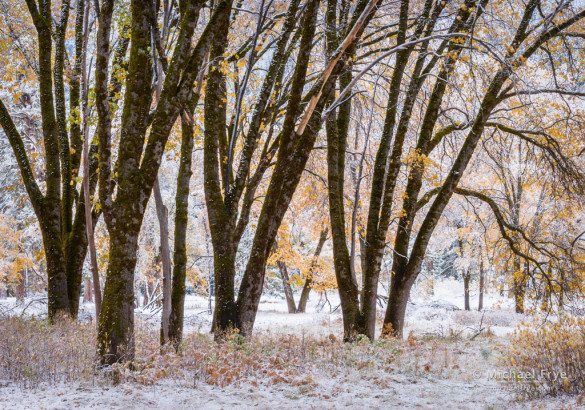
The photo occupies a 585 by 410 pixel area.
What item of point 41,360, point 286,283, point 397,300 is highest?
point 397,300

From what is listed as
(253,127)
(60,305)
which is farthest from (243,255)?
(253,127)

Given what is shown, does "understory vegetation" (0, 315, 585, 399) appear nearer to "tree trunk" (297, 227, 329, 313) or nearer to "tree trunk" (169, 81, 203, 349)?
"tree trunk" (169, 81, 203, 349)

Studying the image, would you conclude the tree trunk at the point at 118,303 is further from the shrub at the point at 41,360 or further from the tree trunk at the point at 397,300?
the tree trunk at the point at 397,300

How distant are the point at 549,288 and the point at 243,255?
14.8 m

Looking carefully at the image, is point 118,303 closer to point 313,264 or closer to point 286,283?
point 313,264

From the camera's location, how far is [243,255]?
20297mm

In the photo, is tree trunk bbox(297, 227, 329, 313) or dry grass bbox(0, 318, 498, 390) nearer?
dry grass bbox(0, 318, 498, 390)

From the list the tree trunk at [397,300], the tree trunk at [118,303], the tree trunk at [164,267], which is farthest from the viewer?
the tree trunk at [397,300]

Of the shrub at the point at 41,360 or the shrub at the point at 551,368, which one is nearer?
the shrub at the point at 41,360

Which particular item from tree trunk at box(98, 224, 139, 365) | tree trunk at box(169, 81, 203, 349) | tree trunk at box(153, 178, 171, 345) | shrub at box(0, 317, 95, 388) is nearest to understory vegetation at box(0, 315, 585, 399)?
shrub at box(0, 317, 95, 388)

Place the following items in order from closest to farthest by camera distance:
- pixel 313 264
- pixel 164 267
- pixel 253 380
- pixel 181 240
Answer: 1. pixel 253 380
2. pixel 164 267
3. pixel 181 240
4. pixel 313 264

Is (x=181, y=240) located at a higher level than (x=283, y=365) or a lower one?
higher

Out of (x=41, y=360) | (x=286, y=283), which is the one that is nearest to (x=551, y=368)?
(x=41, y=360)

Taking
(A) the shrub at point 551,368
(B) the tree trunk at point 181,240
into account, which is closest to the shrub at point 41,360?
(B) the tree trunk at point 181,240
